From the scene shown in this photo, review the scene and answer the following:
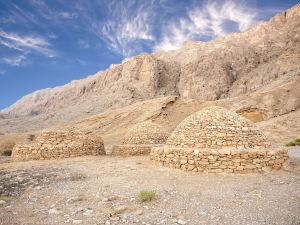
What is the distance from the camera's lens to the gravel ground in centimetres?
641

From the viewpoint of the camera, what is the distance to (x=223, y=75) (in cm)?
6925

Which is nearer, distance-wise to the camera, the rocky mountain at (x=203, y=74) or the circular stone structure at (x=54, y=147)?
the circular stone structure at (x=54, y=147)

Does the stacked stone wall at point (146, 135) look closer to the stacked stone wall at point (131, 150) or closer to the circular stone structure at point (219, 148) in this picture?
the stacked stone wall at point (131, 150)

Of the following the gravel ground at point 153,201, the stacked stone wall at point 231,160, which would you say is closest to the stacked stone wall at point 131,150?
the gravel ground at point 153,201

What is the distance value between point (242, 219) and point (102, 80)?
7680 cm

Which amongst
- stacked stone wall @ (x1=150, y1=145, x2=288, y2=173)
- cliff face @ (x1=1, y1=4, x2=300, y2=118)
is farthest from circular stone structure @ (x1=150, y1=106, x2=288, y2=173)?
cliff face @ (x1=1, y1=4, x2=300, y2=118)

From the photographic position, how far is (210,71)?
71062 mm

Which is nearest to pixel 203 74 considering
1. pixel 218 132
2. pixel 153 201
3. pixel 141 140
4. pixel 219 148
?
pixel 141 140

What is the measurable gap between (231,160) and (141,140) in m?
8.73

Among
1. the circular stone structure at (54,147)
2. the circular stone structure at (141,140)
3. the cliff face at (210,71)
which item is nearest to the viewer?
the circular stone structure at (54,147)

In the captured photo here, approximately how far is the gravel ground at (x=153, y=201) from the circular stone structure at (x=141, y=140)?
639 cm

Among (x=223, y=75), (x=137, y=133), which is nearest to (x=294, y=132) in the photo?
(x=137, y=133)

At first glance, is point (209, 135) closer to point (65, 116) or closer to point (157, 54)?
point (65, 116)

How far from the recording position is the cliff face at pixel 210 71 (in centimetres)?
6366
